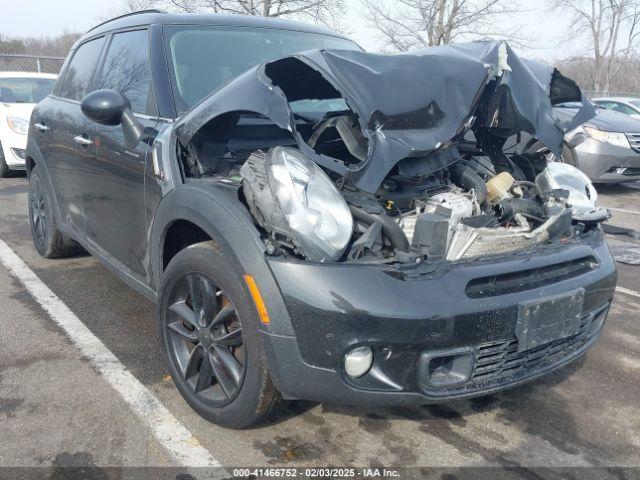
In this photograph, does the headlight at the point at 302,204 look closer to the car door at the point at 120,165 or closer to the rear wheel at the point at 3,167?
the car door at the point at 120,165

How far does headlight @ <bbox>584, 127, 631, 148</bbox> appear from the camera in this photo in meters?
8.37

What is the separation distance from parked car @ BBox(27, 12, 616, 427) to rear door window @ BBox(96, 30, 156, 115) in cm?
2

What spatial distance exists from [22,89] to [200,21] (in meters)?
7.33

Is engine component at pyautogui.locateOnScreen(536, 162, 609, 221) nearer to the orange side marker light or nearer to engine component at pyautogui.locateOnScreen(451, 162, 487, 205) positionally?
engine component at pyautogui.locateOnScreen(451, 162, 487, 205)

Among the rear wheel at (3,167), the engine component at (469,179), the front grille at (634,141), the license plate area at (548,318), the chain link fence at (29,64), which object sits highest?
the engine component at (469,179)

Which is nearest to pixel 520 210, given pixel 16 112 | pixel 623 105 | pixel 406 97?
pixel 406 97

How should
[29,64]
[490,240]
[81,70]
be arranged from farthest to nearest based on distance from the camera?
[29,64], [81,70], [490,240]

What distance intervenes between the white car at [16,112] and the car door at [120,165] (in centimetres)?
545

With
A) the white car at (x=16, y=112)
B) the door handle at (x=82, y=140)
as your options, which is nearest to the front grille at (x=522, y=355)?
the door handle at (x=82, y=140)

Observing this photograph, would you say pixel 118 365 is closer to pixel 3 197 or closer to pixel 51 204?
pixel 51 204

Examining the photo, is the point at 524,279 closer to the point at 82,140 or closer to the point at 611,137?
the point at 82,140

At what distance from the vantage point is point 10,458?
2.34 m

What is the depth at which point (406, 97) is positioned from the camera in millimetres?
2557

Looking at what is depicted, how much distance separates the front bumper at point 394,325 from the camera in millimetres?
2072
